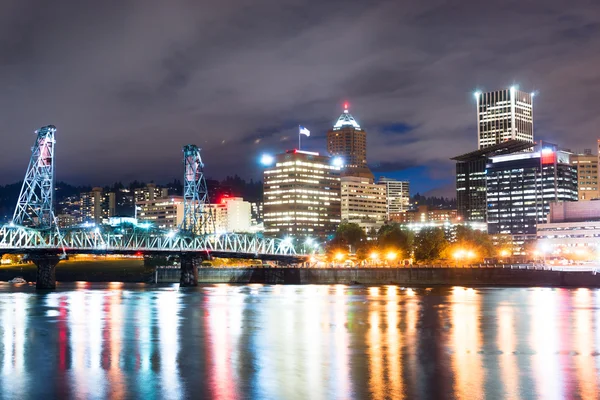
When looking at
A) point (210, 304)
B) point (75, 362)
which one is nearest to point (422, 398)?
point (75, 362)

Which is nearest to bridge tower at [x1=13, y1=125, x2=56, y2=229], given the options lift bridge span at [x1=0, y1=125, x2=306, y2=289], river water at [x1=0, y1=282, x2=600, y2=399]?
lift bridge span at [x1=0, y1=125, x2=306, y2=289]

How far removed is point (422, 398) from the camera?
31844 millimetres

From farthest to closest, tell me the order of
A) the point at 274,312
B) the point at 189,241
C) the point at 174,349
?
the point at 189,241 → the point at 274,312 → the point at 174,349

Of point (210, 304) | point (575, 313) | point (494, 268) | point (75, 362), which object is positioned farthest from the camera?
point (494, 268)

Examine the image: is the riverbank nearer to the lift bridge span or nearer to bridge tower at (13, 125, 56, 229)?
the lift bridge span

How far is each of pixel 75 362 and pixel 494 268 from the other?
401 feet

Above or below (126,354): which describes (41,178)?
above

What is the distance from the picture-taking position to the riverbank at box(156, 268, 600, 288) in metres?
145

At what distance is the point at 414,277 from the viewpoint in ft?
532

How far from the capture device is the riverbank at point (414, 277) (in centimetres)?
14500

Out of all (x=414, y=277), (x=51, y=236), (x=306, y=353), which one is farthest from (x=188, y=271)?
(x=306, y=353)

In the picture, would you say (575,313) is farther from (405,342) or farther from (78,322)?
(78,322)

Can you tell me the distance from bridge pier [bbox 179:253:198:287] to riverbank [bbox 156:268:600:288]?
23588mm

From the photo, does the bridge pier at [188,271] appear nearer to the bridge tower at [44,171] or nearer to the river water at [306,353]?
the bridge tower at [44,171]
